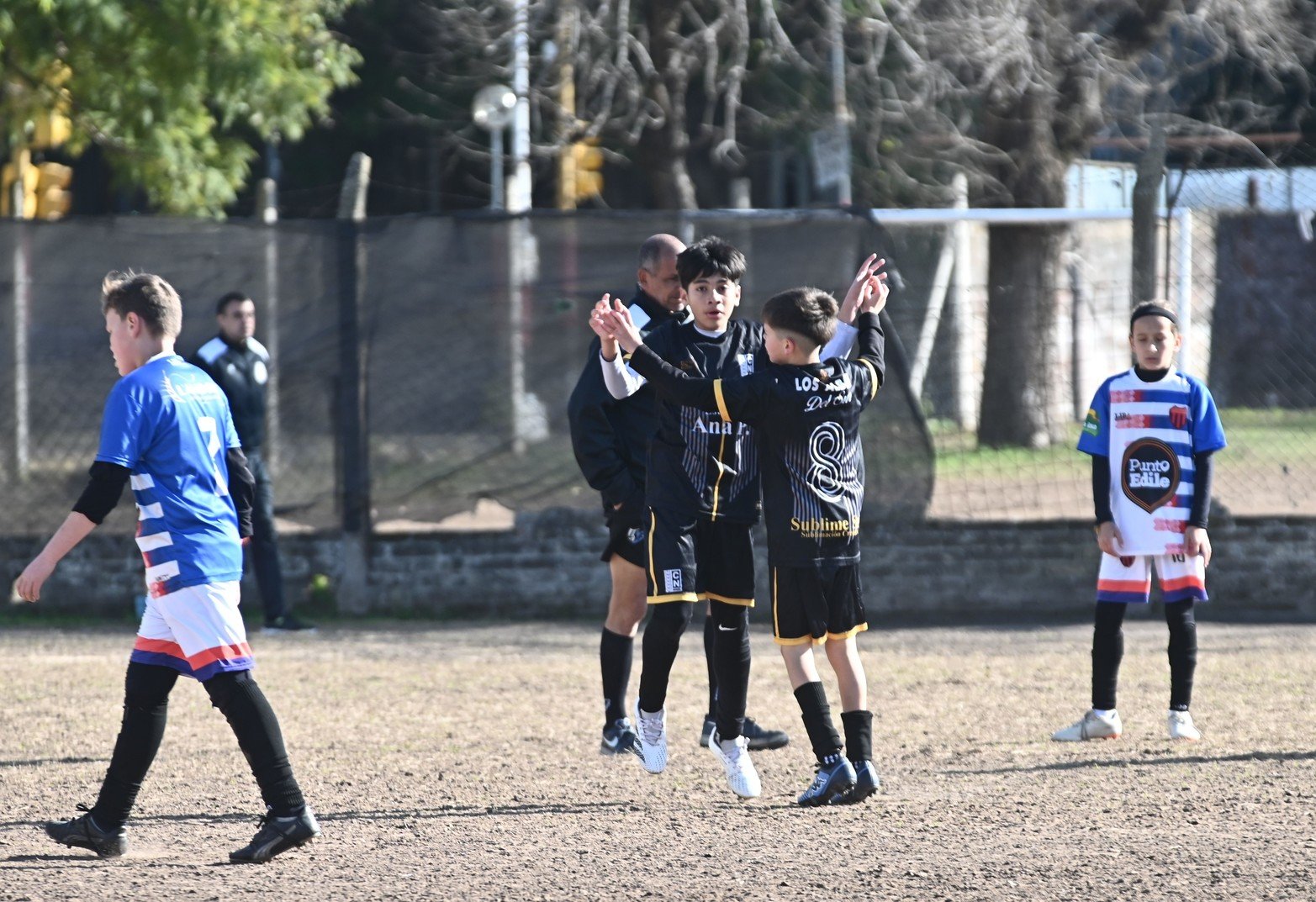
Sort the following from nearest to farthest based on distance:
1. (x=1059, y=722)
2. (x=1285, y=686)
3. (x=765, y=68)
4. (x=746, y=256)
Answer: (x=1059, y=722) < (x=1285, y=686) < (x=746, y=256) < (x=765, y=68)

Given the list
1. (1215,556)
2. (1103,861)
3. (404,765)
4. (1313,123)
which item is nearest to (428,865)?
(404,765)

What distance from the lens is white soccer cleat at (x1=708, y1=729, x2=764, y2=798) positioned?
5594 millimetres

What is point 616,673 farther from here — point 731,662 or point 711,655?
point 731,662

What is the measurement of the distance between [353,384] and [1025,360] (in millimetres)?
4079

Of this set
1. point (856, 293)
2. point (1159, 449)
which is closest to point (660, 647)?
point (856, 293)

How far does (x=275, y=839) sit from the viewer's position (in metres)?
4.82

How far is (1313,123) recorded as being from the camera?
73.4 ft

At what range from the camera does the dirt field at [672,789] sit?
15.1 ft

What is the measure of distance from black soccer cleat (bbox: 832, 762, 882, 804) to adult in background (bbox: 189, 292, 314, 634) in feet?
14.6

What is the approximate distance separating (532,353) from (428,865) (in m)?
5.63

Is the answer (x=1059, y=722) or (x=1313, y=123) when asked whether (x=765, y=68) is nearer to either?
(x=1313, y=123)

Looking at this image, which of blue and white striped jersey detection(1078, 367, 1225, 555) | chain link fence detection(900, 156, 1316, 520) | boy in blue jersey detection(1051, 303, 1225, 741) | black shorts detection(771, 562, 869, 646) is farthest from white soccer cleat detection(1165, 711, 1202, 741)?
chain link fence detection(900, 156, 1316, 520)

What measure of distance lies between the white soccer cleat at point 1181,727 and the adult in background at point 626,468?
1.51 metres

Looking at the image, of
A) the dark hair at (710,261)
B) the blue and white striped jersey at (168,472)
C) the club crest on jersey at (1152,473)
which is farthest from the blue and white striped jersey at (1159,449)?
the blue and white striped jersey at (168,472)
